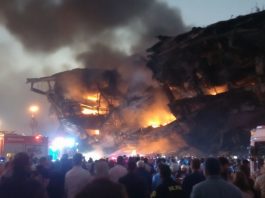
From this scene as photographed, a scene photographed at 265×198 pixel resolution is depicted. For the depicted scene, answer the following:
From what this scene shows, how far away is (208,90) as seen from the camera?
34.9 m

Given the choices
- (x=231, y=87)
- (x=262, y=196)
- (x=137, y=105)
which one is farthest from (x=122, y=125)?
(x=262, y=196)

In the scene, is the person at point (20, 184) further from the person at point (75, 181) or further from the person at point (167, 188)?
the person at point (75, 181)

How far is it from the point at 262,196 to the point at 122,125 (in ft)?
120

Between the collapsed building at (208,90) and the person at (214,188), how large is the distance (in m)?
26.2

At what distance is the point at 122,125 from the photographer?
42344 mm

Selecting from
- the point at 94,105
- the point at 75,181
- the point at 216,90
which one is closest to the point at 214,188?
the point at 75,181

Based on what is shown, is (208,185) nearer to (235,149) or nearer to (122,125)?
(235,149)

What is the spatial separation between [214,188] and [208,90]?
102 ft

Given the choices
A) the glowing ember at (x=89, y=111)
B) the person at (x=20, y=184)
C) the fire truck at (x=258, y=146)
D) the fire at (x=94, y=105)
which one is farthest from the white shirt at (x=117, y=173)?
the glowing ember at (x=89, y=111)

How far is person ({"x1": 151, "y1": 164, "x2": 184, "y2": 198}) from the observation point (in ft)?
18.9

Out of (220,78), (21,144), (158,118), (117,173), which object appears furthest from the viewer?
(158,118)

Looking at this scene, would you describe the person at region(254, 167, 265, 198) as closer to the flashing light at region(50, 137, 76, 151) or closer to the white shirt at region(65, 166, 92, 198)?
the white shirt at region(65, 166, 92, 198)

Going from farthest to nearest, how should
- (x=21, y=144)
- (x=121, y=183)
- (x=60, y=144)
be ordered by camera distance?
(x=60, y=144) < (x=21, y=144) < (x=121, y=183)

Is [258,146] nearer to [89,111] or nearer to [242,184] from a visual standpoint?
[242,184]
